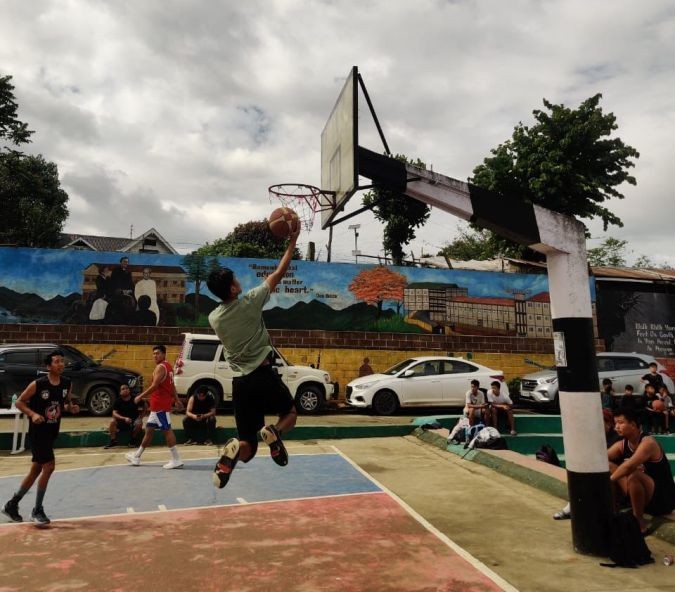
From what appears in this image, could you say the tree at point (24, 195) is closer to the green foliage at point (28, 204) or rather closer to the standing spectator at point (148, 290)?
the green foliage at point (28, 204)

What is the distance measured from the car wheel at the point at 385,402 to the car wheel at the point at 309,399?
1.57 metres

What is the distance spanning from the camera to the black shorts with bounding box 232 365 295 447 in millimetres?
4496

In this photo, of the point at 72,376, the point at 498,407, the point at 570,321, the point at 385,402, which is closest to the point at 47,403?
the point at 570,321

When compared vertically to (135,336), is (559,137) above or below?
above

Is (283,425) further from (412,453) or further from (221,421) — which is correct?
(221,421)

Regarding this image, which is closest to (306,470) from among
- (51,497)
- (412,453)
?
(412,453)

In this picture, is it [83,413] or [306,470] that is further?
[83,413]

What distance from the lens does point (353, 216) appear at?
22.1 ft

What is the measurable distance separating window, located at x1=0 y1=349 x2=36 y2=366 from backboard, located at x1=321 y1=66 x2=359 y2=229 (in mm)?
9775

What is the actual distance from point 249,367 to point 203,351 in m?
10.4

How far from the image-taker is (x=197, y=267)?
59.6 ft

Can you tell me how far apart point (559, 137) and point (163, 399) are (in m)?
21.2

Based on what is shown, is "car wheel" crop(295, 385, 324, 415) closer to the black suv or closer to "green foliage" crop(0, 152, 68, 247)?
the black suv

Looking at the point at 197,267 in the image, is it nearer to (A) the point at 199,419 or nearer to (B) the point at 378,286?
(B) the point at 378,286
